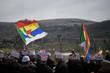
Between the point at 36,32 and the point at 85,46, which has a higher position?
the point at 36,32

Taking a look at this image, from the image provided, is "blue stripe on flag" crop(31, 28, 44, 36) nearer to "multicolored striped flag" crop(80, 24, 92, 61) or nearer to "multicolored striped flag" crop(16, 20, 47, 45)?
"multicolored striped flag" crop(16, 20, 47, 45)

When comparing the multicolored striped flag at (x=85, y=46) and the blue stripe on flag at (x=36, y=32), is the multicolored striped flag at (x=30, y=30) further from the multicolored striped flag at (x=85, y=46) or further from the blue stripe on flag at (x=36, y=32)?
the multicolored striped flag at (x=85, y=46)

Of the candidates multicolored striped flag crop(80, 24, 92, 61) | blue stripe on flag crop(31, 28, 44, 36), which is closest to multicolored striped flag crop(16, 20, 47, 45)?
blue stripe on flag crop(31, 28, 44, 36)

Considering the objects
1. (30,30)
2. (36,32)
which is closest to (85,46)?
(36,32)

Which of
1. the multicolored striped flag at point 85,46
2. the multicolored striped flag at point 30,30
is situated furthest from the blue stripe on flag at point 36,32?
the multicolored striped flag at point 85,46

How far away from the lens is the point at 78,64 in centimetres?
1057

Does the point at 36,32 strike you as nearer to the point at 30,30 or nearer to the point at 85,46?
the point at 30,30

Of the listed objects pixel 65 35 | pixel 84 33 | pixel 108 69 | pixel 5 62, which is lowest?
pixel 65 35

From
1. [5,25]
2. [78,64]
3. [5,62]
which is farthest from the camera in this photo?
[5,25]

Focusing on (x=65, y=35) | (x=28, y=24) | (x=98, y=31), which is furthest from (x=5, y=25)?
(x=28, y=24)

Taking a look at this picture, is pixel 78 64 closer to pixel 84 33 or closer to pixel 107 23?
pixel 84 33

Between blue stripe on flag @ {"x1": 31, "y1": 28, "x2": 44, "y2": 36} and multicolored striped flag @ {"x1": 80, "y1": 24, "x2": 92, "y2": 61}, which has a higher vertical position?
blue stripe on flag @ {"x1": 31, "y1": 28, "x2": 44, "y2": 36}

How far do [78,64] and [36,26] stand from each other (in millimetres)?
5178

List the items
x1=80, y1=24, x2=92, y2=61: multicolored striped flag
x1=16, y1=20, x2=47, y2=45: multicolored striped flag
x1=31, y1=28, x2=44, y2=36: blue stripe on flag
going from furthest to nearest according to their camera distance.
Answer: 1. x1=31, y1=28, x2=44, y2=36: blue stripe on flag
2. x1=16, y1=20, x2=47, y2=45: multicolored striped flag
3. x1=80, y1=24, x2=92, y2=61: multicolored striped flag
